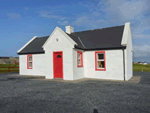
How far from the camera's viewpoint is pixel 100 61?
1432 centimetres

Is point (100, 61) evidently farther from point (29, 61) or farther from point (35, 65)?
point (29, 61)

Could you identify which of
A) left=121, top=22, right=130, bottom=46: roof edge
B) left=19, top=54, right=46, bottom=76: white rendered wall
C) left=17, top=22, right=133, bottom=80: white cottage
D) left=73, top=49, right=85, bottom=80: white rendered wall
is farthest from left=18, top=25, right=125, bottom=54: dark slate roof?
left=73, top=49, right=85, bottom=80: white rendered wall

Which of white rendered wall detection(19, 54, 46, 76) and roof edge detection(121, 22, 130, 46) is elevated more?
roof edge detection(121, 22, 130, 46)

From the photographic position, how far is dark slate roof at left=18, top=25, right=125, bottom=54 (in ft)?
43.1

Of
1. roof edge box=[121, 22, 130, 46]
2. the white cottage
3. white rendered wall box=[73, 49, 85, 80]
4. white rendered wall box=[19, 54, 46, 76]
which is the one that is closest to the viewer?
roof edge box=[121, 22, 130, 46]

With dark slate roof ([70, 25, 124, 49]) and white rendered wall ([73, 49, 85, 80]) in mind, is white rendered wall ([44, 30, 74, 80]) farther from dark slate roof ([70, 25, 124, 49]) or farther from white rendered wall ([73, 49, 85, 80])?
dark slate roof ([70, 25, 124, 49])

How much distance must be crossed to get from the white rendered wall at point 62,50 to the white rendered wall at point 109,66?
2.45 m

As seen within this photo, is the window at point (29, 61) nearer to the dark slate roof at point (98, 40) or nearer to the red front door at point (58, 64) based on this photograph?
the dark slate roof at point (98, 40)

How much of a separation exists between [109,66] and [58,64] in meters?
5.14

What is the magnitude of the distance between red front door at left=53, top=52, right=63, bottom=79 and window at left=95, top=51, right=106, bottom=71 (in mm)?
3647

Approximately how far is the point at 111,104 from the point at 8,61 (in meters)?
31.8

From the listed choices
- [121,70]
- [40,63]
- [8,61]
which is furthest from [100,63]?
[8,61]

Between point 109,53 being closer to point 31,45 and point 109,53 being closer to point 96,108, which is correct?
point 96,108

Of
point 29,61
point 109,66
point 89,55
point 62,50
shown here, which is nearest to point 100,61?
point 89,55
